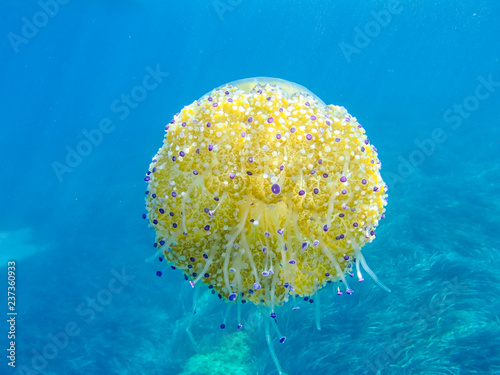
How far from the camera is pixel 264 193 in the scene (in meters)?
2.39

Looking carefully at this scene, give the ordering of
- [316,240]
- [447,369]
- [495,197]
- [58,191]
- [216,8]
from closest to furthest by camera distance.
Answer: [316,240], [447,369], [495,197], [58,191], [216,8]

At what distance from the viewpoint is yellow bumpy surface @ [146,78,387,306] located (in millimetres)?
2438

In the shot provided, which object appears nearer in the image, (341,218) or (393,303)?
(341,218)

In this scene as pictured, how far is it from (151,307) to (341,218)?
1109cm

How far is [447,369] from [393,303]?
1.74 meters

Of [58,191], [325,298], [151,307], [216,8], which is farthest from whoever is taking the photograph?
[216,8]

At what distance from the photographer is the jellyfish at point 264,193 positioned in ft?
8.00

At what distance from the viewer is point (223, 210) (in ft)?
8.39

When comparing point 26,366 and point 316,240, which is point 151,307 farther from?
point 316,240

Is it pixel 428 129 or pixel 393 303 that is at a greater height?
pixel 428 129

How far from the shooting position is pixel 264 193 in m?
2.39

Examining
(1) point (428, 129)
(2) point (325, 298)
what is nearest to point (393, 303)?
(2) point (325, 298)

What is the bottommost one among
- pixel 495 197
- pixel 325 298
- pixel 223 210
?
pixel 223 210

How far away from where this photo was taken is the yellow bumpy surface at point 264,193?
8.00 ft
